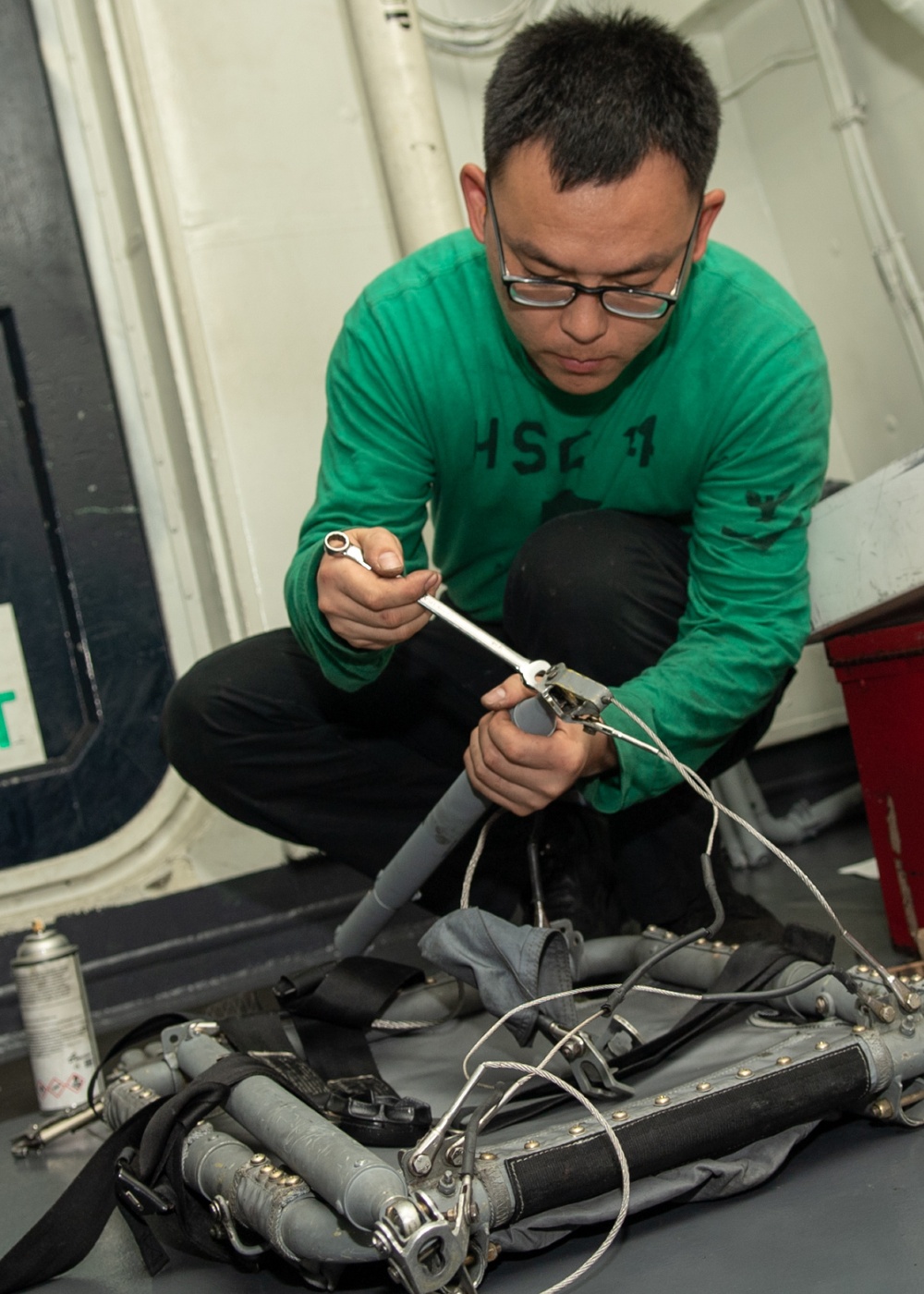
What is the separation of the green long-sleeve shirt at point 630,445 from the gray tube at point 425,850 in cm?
13

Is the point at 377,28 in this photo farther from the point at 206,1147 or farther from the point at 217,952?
the point at 206,1147

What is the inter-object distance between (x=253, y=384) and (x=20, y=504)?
17.7 inches

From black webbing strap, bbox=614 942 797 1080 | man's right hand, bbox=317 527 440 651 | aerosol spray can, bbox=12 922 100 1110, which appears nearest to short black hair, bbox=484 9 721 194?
man's right hand, bbox=317 527 440 651

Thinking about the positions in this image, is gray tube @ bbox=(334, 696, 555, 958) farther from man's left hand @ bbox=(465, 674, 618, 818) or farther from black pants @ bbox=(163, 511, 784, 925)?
black pants @ bbox=(163, 511, 784, 925)

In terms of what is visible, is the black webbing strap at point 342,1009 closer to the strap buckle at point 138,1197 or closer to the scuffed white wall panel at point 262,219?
the strap buckle at point 138,1197

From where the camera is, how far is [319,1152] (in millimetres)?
724

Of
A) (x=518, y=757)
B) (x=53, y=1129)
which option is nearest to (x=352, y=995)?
(x=518, y=757)

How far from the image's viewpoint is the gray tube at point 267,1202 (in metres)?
0.68

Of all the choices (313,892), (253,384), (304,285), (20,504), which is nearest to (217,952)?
(313,892)

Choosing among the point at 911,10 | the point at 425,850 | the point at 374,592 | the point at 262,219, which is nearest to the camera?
the point at 374,592

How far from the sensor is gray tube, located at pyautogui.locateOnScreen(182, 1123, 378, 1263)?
26.9 inches

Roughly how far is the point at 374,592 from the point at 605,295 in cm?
32

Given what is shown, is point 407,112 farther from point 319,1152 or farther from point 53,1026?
point 319,1152

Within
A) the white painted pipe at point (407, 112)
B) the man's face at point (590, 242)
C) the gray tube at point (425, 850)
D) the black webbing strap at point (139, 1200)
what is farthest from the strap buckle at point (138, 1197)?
the white painted pipe at point (407, 112)
